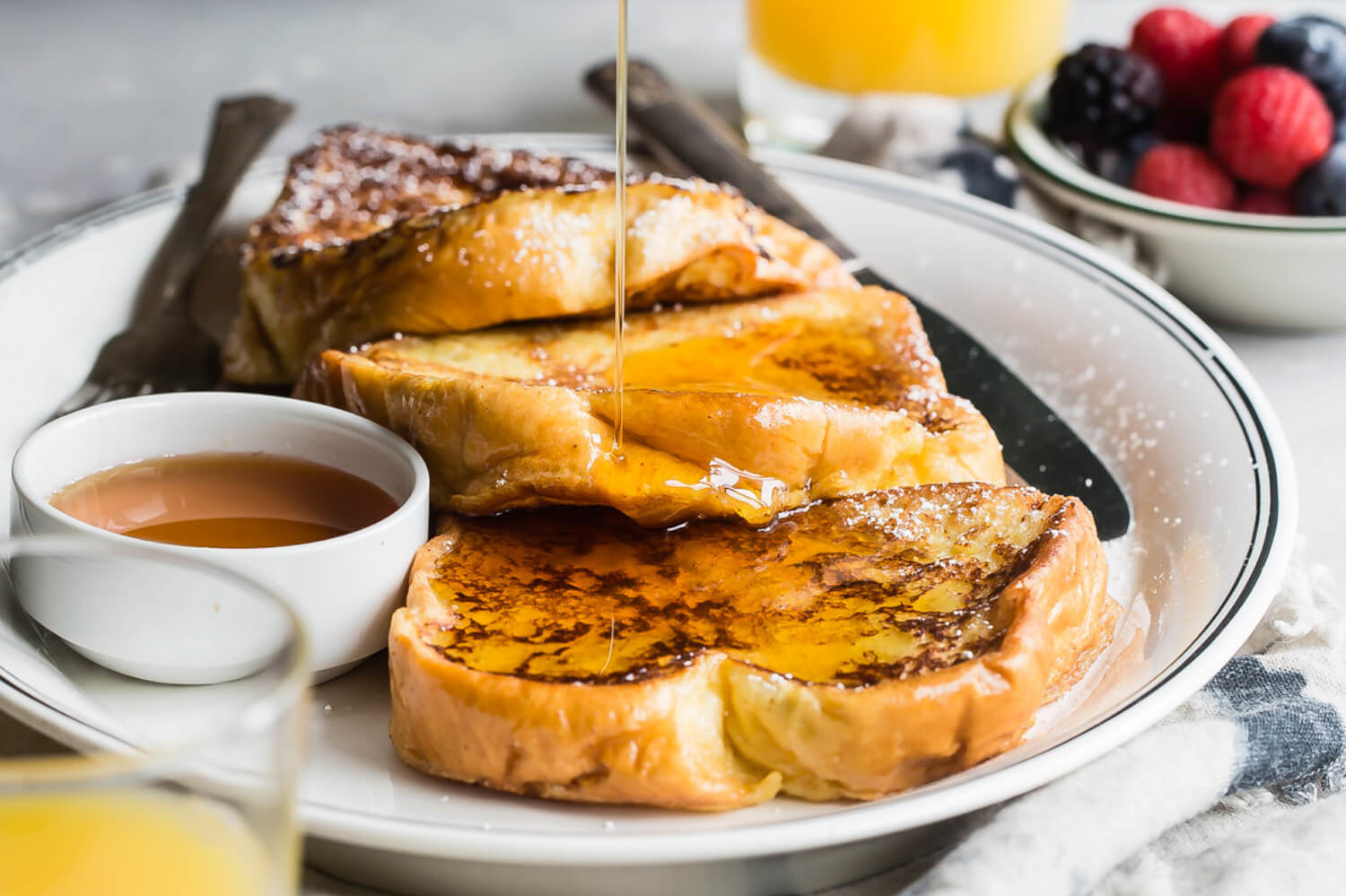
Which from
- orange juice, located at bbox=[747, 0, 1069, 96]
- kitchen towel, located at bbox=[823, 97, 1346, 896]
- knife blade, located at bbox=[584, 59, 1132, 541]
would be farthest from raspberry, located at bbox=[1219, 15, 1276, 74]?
kitchen towel, located at bbox=[823, 97, 1346, 896]

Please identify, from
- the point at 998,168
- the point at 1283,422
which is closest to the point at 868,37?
the point at 998,168

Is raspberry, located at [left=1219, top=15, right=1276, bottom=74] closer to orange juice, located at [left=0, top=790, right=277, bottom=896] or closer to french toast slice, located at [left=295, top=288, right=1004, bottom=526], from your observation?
french toast slice, located at [left=295, top=288, right=1004, bottom=526]

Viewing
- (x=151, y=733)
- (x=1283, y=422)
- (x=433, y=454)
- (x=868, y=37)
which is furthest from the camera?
(x=868, y=37)

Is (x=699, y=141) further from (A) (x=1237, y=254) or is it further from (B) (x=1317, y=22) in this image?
(B) (x=1317, y=22)

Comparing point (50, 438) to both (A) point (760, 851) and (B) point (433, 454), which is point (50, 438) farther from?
(A) point (760, 851)

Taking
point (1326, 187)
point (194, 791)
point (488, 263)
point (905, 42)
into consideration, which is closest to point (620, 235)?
point (488, 263)
